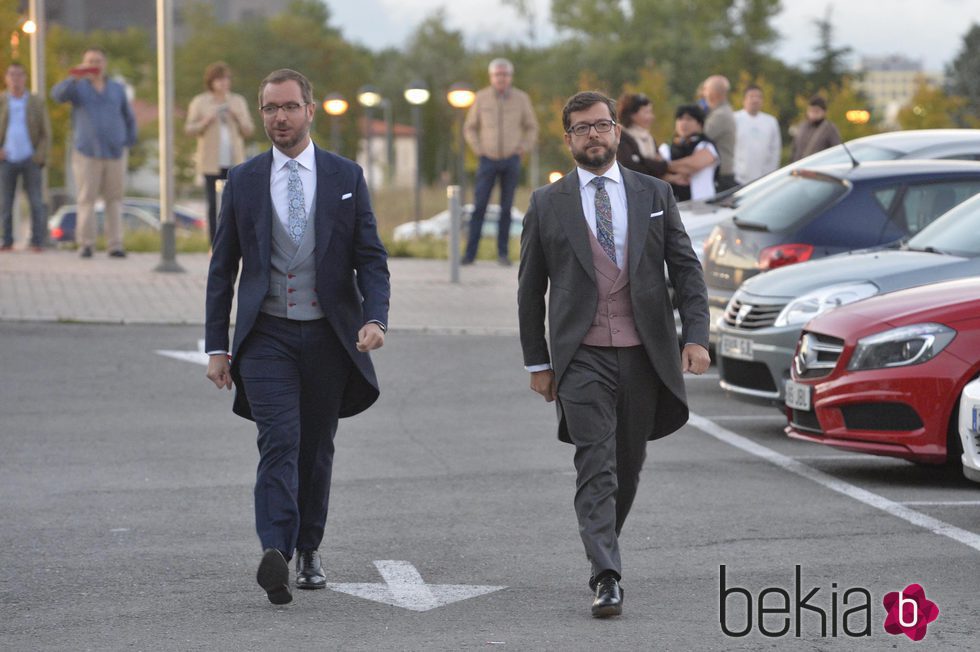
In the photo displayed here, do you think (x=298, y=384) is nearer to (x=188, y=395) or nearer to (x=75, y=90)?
(x=188, y=395)

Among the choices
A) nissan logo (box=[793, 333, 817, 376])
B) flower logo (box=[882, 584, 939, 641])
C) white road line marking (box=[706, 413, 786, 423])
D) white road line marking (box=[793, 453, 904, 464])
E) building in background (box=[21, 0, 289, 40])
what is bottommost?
white road line marking (box=[706, 413, 786, 423])

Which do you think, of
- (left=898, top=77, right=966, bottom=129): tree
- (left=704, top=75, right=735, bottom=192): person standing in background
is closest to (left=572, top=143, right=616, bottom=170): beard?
(left=704, top=75, right=735, bottom=192): person standing in background

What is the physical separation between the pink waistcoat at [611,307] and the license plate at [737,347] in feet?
14.5

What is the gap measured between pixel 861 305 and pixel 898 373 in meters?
0.69

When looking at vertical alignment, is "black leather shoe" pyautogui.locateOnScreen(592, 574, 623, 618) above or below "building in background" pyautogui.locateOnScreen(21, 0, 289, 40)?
below

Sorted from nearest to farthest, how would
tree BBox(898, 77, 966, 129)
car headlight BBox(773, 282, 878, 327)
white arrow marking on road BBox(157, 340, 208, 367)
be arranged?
car headlight BBox(773, 282, 878, 327)
white arrow marking on road BBox(157, 340, 208, 367)
tree BBox(898, 77, 966, 129)

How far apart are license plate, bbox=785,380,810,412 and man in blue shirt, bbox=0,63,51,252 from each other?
13.1 m

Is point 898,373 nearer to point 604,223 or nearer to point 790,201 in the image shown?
point 604,223

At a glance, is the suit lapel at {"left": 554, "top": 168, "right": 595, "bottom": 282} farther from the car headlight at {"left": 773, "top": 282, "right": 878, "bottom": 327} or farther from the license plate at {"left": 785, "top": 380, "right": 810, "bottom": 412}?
the car headlight at {"left": 773, "top": 282, "right": 878, "bottom": 327}

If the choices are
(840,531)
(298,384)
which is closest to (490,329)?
(840,531)

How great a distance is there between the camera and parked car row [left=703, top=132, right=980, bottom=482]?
8.70 meters

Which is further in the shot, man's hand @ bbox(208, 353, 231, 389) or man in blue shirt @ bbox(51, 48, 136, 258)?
man in blue shirt @ bbox(51, 48, 136, 258)

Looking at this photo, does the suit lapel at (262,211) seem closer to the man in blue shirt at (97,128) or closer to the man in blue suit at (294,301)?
the man in blue suit at (294,301)

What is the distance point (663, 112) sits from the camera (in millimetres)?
66250
